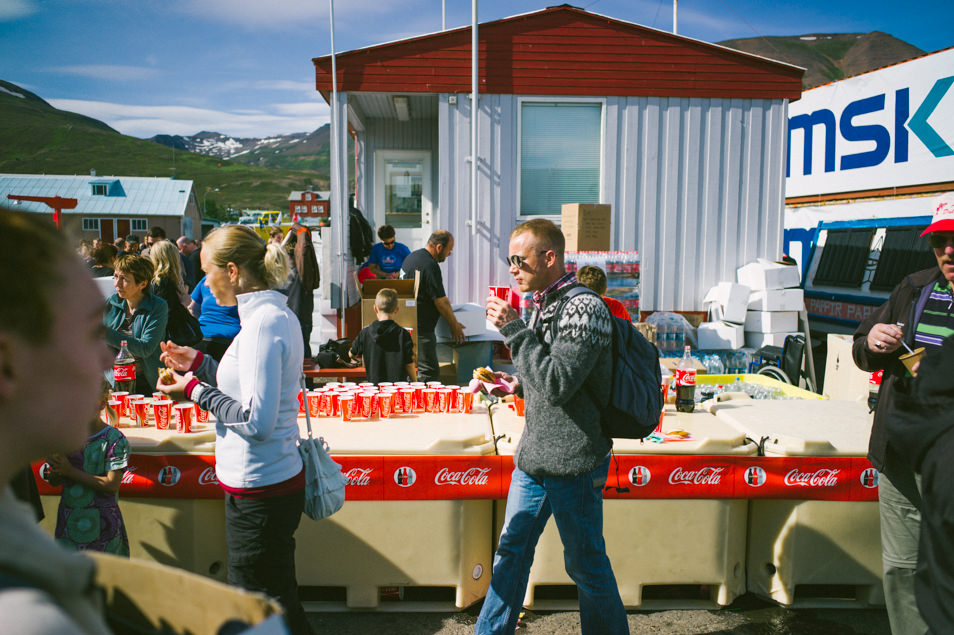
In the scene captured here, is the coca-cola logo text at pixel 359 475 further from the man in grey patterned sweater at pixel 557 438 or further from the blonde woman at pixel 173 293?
the blonde woman at pixel 173 293

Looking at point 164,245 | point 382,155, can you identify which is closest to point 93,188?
point 382,155

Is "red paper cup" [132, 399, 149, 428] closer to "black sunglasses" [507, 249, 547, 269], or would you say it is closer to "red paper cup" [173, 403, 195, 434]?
"red paper cup" [173, 403, 195, 434]

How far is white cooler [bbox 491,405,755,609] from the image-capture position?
3.48 m

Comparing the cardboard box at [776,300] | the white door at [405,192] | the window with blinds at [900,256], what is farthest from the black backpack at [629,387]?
the window with blinds at [900,256]

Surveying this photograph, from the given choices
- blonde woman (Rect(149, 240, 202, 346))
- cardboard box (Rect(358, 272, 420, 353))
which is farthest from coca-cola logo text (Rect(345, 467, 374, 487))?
cardboard box (Rect(358, 272, 420, 353))

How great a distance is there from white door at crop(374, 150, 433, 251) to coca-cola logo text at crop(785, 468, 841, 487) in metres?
8.51

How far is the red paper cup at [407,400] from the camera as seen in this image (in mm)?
4105

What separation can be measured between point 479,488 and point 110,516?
1.90 meters

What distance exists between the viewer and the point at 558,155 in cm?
880

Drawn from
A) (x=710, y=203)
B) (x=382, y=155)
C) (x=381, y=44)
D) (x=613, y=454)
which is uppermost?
(x=381, y=44)

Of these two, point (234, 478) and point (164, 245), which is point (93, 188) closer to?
point (164, 245)

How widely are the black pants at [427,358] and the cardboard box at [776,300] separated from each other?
476 cm

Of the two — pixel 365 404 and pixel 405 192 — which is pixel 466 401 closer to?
pixel 365 404

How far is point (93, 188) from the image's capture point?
191 feet
